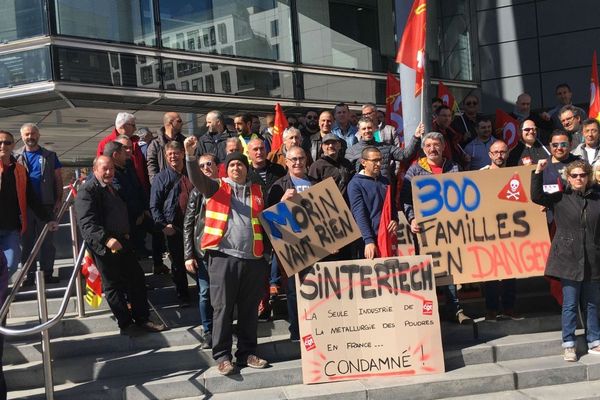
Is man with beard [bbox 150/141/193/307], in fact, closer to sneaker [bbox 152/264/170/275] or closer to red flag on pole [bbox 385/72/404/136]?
sneaker [bbox 152/264/170/275]

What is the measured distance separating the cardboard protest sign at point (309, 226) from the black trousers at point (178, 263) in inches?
54.5

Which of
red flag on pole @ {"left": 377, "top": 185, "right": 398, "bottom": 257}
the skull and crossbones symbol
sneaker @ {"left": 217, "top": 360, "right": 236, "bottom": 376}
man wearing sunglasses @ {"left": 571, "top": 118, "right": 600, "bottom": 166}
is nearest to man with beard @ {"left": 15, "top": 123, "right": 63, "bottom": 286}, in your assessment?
sneaker @ {"left": 217, "top": 360, "right": 236, "bottom": 376}

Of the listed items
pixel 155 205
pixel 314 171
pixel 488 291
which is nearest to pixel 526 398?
pixel 488 291

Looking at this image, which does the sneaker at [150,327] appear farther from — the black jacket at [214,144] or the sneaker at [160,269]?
the black jacket at [214,144]

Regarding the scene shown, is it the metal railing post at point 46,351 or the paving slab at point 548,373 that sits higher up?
the metal railing post at point 46,351

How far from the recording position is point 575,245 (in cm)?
637

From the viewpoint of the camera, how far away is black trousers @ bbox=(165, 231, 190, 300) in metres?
7.18

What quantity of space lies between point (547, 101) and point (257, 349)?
14.1 meters

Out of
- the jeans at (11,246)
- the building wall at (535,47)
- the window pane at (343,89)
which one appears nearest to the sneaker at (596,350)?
the jeans at (11,246)

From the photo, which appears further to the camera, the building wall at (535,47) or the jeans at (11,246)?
the building wall at (535,47)

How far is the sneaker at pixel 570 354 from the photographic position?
636 centimetres

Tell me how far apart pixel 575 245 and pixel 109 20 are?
886cm

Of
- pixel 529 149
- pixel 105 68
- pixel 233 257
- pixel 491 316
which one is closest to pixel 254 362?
pixel 233 257

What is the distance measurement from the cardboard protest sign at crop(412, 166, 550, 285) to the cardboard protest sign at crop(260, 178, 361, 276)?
2.55 feet
